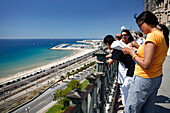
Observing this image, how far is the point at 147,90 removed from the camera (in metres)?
1.80

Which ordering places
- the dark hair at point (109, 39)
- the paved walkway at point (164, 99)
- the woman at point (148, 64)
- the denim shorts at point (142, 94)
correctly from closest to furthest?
the woman at point (148, 64), the denim shorts at point (142, 94), the dark hair at point (109, 39), the paved walkway at point (164, 99)

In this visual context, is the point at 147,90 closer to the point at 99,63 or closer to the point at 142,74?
the point at 142,74

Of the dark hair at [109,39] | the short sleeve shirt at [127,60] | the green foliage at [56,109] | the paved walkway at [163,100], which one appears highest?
the dark hair at [109,39]

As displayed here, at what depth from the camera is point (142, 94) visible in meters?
1.83

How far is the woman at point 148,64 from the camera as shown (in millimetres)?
1599

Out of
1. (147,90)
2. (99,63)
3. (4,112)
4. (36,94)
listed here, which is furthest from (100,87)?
(36,94)

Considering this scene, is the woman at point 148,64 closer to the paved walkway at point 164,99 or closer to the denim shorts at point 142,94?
the denim shorts at point 142,94

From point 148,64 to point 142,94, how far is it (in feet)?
1.76

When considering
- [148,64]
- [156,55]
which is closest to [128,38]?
[156,55]

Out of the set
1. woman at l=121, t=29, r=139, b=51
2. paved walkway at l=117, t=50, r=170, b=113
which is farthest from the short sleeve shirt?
paved walkway at l=117, t=50, r=170, b=113

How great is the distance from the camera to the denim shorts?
1786 mm

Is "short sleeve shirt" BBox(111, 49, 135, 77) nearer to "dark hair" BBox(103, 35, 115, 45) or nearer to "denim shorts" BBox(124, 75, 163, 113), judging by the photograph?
"dark hair" BBox(103, 35, 115, 45)

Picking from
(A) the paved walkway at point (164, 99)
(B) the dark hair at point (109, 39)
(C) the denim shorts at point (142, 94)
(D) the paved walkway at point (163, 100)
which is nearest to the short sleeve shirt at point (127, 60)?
(B) the dark hair at point (109, 39)

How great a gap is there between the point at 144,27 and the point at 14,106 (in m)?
24.2
